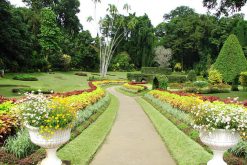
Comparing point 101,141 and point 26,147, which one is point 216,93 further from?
point 26,147

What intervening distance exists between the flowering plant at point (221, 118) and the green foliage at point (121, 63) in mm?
51966

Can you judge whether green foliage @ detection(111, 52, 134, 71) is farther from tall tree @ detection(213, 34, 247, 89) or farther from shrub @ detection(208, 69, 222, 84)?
tall tree @ detection(213, 34, 247, 89)

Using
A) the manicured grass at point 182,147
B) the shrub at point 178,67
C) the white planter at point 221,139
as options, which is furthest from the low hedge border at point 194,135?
the shrub at point 178,67

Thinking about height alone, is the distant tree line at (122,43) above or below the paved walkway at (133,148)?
above

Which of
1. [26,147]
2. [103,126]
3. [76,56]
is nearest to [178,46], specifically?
[76,56]

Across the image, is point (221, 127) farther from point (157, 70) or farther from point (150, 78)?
point (157, 70)

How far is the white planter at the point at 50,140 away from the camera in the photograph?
17.0 ft

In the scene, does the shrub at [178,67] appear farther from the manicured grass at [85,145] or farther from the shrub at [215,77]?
the manicured grass at [85,145]

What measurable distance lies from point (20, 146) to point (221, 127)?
Answer: 410cm

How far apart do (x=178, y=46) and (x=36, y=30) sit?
28700mm

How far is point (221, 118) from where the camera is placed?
5125mm

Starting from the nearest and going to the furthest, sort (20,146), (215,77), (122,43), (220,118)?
1. (220,118)
2. (20,146)
3. (215,77)
4. (122,43)

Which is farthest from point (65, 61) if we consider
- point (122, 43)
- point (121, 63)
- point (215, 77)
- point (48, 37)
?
point (215, 77)

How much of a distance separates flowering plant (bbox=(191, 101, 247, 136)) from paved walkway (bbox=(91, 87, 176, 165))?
1.52 m
